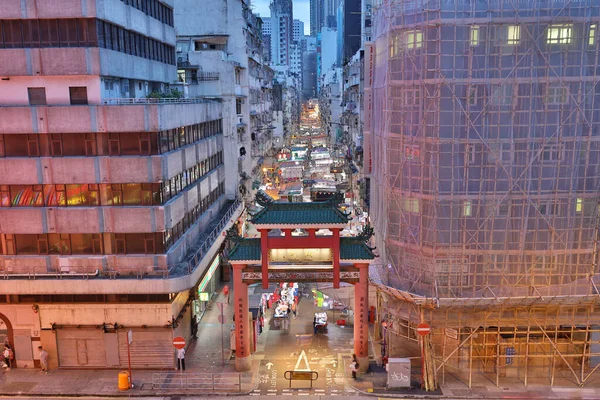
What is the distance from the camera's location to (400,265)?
103 ft

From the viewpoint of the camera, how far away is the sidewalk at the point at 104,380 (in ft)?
98.0

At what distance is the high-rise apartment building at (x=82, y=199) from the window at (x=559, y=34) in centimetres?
2054

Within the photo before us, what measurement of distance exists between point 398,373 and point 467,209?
30.2 feet

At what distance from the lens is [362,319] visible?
105 feet

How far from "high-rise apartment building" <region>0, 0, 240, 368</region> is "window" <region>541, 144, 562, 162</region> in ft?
65.4

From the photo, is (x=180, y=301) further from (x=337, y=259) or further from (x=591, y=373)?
(x=591, y=373)

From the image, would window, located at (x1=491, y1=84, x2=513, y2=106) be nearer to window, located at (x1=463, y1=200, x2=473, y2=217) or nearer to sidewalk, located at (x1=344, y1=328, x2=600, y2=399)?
window, located at (x1=463, y1=200, x2=473, y2=217)

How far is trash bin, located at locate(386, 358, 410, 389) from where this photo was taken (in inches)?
1159

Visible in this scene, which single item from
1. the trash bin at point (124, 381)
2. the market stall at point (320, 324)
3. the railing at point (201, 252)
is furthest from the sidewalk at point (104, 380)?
the railing at point (201, 252)

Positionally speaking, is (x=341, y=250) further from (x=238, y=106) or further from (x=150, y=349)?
(x=238, y=106)

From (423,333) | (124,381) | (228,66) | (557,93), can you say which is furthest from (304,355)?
(228,66)

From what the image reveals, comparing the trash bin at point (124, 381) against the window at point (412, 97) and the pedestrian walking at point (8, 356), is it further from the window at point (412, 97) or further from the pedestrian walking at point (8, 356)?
the window at point (412, 97)

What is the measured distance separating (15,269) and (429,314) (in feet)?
75.6

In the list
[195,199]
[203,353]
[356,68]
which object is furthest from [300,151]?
[203,353]
